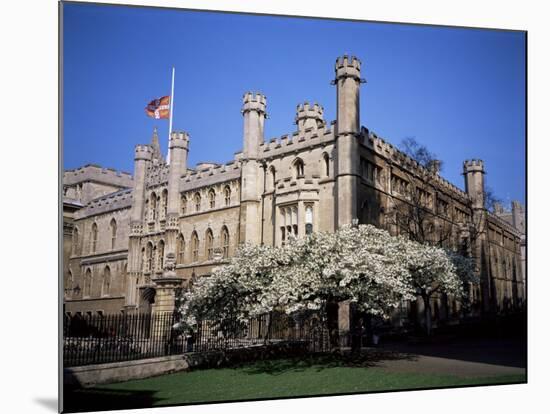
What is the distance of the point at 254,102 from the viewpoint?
1499cm

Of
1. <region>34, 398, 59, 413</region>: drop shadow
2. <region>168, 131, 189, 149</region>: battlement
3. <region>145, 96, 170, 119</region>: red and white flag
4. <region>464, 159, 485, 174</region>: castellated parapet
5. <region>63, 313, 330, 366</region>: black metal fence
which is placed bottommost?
<region>34, 398, 59, 413</region>: drop shadow

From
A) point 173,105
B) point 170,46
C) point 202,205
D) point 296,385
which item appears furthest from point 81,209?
point 202,205

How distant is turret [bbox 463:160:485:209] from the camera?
43.9 feet

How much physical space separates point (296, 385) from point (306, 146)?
9277mm

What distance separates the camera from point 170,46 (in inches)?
452

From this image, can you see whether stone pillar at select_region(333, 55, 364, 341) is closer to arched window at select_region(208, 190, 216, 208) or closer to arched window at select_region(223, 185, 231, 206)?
arched window at select_region(223, 185, 231, 206)

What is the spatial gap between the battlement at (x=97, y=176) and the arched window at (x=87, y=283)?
2066 millimetres

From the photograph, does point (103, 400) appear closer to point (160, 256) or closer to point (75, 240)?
point (75, 240)

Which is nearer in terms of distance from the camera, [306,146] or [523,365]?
[523,365]

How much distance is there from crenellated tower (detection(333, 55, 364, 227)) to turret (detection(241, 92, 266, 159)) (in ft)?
7.63

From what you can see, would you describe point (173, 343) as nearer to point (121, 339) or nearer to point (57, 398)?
point (121, 339)

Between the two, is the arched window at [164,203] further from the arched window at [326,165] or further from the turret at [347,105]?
the turret at [347,105]

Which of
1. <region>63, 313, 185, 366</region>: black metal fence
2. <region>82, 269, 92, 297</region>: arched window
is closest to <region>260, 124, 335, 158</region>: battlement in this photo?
<region>63, 313, 185, 366</region>: black metal fence

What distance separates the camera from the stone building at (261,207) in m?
14.1
